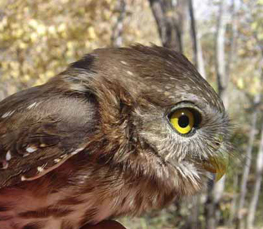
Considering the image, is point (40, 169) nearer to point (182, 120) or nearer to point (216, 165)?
point (182, 120)

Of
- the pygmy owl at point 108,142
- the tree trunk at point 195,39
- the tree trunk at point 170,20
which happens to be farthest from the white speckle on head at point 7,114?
the tree trunk at point 195,39

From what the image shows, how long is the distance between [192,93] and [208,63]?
10.2m

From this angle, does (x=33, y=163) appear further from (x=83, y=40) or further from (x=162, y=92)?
(x=83, y=40)

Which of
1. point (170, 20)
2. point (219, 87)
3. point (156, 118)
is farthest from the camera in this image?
point (219, 87)

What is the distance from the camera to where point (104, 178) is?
1.99m

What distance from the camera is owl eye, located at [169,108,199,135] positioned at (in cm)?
205

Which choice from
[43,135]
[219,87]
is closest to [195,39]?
[219,87]

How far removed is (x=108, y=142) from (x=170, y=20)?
3.54 meters

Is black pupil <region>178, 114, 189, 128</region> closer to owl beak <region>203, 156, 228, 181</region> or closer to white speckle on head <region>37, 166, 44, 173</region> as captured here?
owl beak <region>203, 156, 228, 181</region>

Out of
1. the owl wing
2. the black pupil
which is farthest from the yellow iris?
the owl wing

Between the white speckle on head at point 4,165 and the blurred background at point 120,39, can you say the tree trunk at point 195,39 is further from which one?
the white speckle on head at point 4,165

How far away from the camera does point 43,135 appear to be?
1899 millimetres

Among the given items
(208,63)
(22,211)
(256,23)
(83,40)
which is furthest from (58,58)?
(208,63)

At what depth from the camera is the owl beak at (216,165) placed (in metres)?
→ 2.20
